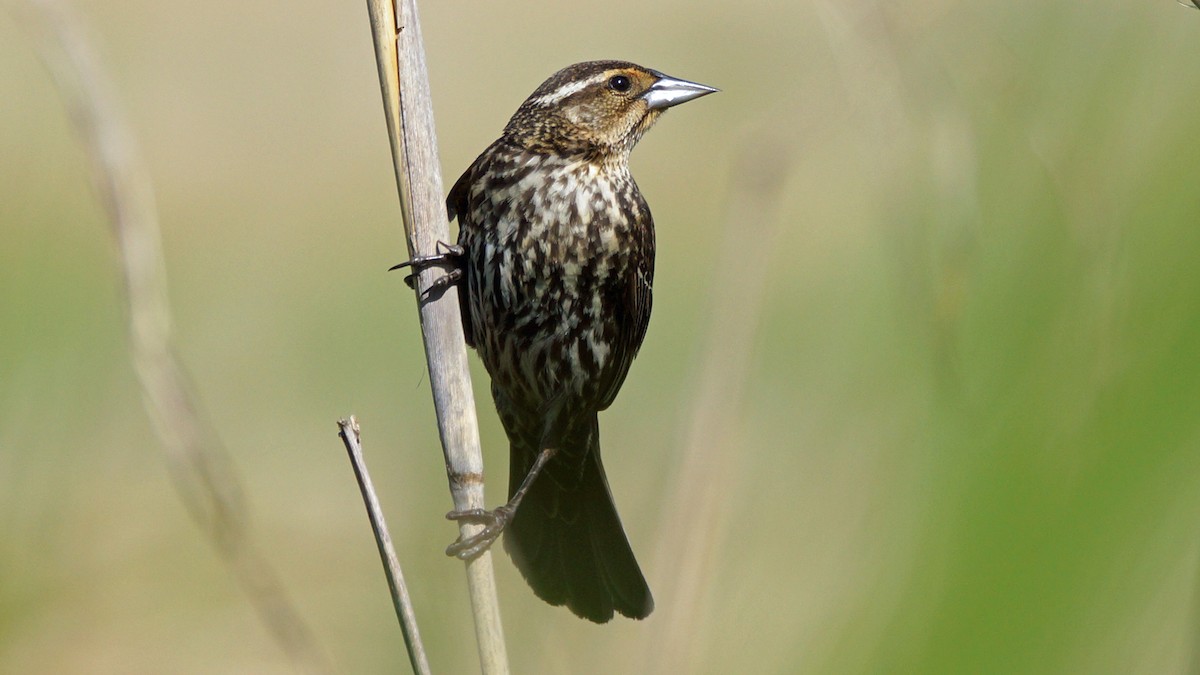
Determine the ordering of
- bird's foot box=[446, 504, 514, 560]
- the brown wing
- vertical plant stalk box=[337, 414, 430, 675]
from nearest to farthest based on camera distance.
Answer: vertical plant stalk box=[337, 414, 430, 675] → bird's foot box=[446, 504, 514, 560] → the brown wing

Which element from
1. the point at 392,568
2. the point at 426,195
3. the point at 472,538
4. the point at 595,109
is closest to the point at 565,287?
the point at 595,109

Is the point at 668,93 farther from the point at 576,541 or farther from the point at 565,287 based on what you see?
the point at 576,541

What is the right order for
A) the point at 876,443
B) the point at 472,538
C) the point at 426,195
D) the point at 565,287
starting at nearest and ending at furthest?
the point at 876,443
the point at 472,538
the point at 426,195
the point at 565,287

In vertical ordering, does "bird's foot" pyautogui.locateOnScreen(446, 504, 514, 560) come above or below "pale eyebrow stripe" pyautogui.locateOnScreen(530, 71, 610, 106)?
below

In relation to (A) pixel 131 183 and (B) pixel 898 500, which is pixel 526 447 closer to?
(A) pixel 131 183

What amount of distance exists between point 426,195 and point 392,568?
2.00 feet

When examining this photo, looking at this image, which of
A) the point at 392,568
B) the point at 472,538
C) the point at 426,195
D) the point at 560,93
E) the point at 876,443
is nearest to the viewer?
the point at 876,443

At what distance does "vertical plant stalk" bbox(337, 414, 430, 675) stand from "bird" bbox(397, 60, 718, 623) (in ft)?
2.89

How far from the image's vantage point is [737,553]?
2.78 metres

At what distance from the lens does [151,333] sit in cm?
161

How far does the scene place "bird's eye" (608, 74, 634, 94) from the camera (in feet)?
9.32

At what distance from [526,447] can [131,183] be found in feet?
5.03

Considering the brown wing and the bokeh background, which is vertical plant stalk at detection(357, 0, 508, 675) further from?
the brown wing

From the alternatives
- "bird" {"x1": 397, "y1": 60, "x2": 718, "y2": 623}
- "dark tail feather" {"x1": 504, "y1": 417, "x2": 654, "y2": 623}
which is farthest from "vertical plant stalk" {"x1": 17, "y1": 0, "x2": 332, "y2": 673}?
"dark tail feather" {"x1": 504, "y1": 417, "x2": 654, "y2": 623}
